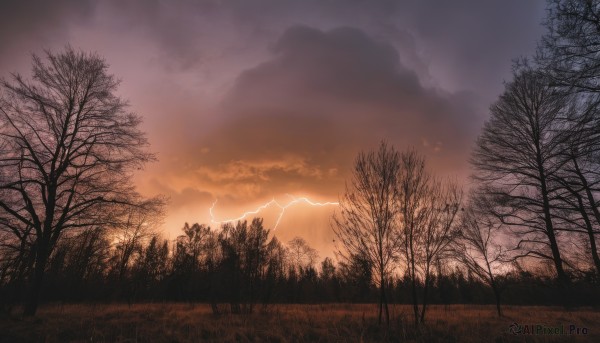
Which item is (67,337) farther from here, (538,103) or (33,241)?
(538,103)

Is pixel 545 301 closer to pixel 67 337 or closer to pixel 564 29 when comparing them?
pixel 564 29

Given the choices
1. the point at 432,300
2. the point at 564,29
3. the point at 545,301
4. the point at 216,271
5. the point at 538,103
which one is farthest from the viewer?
the point at 432,300

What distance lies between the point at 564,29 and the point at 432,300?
46.9 meters

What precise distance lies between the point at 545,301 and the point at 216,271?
3761cm

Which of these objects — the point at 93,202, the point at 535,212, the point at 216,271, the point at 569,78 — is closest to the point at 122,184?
the point at 93,202

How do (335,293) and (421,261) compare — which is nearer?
(421,261)

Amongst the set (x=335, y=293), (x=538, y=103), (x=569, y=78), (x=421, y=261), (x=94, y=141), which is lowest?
(x=335, y=293)

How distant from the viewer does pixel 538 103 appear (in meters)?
12.1

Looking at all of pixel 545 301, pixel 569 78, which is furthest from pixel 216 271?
pixel 545 301

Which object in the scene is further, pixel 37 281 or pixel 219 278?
pixel 219 278

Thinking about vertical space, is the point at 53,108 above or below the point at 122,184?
above

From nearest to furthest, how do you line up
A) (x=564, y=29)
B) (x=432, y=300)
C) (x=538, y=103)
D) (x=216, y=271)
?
1. (x=564, y=29)
2. (x=538, y=103)
3. (x=216, y=271)
4. (x=432, y=300)

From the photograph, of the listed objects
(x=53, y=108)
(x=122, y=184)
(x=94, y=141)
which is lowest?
(x=122, y=184)

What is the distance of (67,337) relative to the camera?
714 cm
